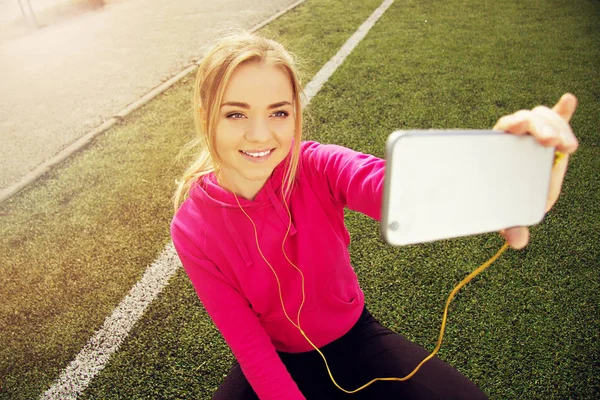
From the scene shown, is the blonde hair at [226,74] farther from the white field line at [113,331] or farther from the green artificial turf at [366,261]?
the green artificial turf at [366,261]

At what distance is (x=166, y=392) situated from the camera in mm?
2213

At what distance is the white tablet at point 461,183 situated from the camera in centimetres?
92

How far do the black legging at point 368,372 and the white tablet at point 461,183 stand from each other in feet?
2.71

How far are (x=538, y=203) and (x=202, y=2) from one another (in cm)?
903

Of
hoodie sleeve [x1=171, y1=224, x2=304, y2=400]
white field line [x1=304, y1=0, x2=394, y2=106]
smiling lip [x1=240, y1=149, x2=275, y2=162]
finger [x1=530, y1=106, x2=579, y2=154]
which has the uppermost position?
finger [x1=530, y1=106, x2=579, y2=154]

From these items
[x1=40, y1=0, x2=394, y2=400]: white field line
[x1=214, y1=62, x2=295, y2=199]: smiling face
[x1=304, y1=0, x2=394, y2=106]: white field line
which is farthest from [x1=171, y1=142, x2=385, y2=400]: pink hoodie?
[x1=304, y1=0, x2=394, y2=106]: white field line

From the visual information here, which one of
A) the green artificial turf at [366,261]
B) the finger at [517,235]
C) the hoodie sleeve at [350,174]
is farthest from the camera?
the green artificial turf at [366,261]

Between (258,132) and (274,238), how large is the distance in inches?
16.4

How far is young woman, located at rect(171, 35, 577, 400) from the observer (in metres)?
1.51

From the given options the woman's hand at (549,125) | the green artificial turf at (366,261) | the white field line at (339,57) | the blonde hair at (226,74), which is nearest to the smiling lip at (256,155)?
the blonde hair at (226,74)

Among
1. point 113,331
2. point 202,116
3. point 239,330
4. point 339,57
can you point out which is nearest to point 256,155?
point 202,116

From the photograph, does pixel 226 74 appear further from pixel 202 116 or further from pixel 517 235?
pixel 517 235

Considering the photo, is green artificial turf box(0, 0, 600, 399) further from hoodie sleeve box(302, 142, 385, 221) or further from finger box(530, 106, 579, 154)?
finger box(530, 106, 579, 154)

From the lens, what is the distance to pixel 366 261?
2764 millimetres
